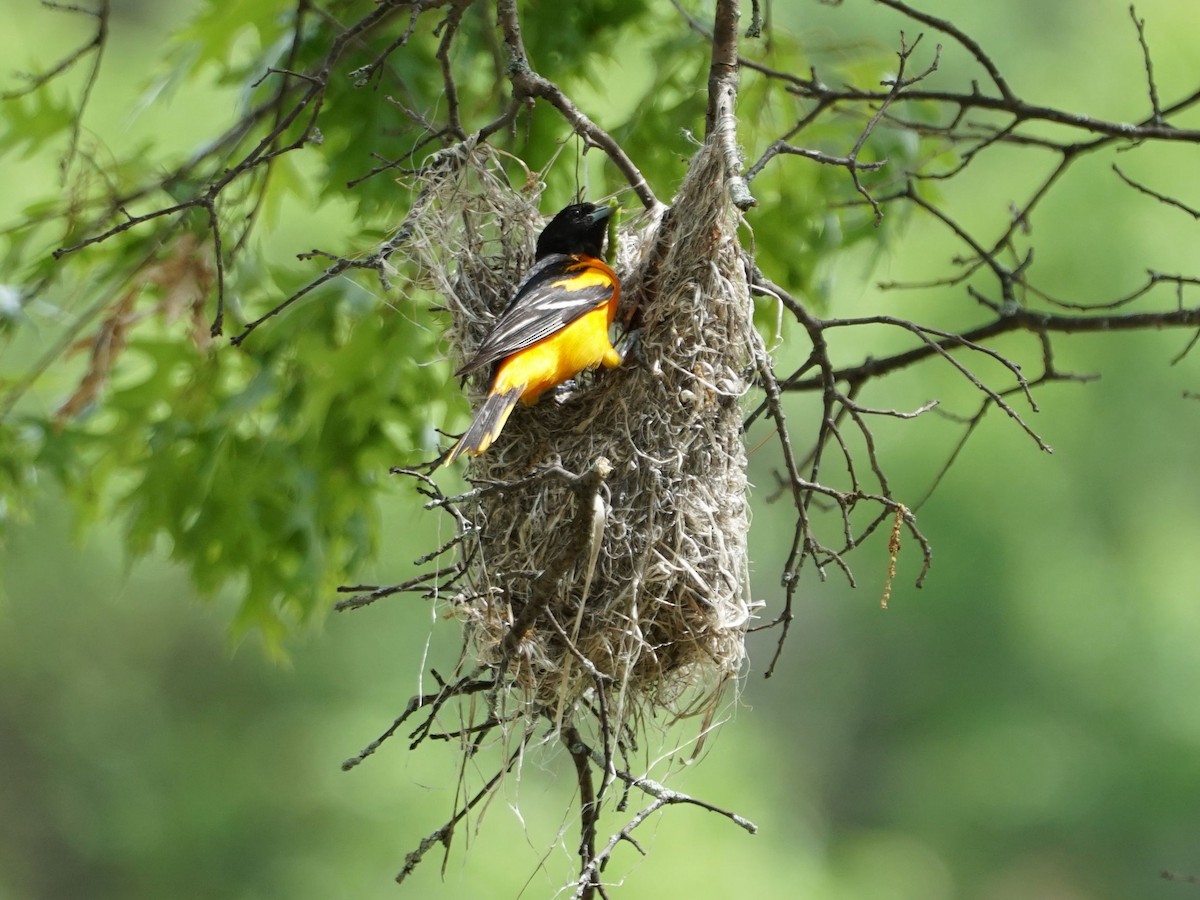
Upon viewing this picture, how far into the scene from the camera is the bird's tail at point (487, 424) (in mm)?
2684

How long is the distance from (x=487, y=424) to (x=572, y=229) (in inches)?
31.1

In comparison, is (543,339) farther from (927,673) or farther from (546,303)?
(927,673)

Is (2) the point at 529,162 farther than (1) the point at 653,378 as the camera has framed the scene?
Yes

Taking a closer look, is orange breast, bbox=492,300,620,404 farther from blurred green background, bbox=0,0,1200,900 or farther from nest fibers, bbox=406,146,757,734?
blurred green background, bbox=0,0,1200,900

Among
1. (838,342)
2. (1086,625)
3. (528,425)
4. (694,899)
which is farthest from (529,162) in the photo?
(1086,625)

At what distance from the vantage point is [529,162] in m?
4.11

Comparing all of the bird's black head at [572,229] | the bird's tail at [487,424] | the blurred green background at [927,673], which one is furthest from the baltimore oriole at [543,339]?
the blurred green background at [927,673]

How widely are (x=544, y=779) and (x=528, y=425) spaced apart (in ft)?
22.3

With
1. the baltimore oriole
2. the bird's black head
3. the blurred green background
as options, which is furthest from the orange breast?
the blurred green background

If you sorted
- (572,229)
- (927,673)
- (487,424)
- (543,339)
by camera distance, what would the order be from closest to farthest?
1. (487,424)
2. (543,339)
3. (572,229)
4. (927,673)

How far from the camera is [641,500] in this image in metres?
2.80

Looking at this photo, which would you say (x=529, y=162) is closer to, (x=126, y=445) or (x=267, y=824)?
(x=126, y=445)

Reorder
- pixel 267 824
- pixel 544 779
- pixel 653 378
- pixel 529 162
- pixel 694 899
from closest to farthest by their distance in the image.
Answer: pixel 653 378, pixel 529 162, pixel 694 899, pixel 544 779, pixel 267 824

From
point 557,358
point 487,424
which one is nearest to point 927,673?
point 557,358
